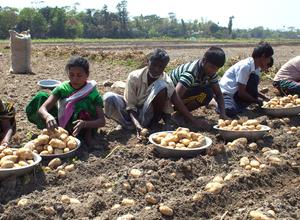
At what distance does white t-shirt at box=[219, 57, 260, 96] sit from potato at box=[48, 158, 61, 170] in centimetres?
301

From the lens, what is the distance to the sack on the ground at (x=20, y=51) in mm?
10117

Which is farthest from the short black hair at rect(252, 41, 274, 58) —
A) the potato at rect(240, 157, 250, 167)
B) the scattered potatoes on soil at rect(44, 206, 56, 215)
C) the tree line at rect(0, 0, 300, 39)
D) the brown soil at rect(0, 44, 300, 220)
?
the tree line at rect(0, 0, 300, 39)

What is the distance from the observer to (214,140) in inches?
190

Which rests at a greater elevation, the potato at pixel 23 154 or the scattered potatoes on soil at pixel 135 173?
the potato at pixel 23 154

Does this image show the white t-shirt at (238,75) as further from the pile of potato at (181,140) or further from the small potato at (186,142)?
the small potato at (186,142)

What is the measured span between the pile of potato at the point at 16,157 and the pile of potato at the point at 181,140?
1.25 metres

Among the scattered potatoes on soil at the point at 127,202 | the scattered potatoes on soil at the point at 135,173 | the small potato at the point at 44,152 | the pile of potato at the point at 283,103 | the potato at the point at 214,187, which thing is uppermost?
the pile of potato at the point at 283,103

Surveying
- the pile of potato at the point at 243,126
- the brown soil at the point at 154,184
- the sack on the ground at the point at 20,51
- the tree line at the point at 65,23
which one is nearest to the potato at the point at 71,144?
the brown soil at the point at 154,184

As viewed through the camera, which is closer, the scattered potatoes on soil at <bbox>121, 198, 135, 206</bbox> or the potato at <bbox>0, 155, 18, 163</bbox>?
the scattered potatoes on soil at <bbox>121, 198, 135, 206</bbox>

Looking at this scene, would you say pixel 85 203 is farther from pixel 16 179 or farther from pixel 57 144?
pixel 57 144

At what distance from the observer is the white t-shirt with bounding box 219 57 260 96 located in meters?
5.85

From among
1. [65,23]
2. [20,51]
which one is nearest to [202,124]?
[20,51]

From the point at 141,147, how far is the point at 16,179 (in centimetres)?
138

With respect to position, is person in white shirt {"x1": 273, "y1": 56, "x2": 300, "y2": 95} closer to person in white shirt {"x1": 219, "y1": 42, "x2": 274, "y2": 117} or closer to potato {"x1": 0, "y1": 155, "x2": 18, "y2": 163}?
person in white shirt {"x1": 219, "y1": 42, "x2": 274, "y2": 117}
